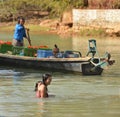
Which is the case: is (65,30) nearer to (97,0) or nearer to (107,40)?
(97,0)

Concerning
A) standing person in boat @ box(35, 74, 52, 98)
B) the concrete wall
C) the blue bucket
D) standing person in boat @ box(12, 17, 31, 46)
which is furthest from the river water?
the concrete wall

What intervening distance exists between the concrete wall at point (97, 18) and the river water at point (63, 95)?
64.5ft

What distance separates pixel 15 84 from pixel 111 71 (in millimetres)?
4437

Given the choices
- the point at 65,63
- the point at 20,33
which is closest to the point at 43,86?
the point at 65,63

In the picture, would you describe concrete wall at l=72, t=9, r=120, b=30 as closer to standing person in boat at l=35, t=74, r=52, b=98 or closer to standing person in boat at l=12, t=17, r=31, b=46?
standing person in boat at l=12, t=17, r=31, b=46

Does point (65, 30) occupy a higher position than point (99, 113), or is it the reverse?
point (65, 30)

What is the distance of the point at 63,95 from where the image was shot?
52.1 feet

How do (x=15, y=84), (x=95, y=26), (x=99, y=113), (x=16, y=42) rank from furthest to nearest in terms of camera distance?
(x=95, y=26)
(x=16, y=42)
(x=15, y=84)
(x=99, y=113)

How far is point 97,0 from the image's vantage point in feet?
152

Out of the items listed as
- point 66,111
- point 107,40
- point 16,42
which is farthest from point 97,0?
point 66,111

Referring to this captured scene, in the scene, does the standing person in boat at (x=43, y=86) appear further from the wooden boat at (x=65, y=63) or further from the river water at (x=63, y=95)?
the wooden boat at (x=65, y=63)

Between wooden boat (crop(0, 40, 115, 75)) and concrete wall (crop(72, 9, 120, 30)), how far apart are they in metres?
19.3

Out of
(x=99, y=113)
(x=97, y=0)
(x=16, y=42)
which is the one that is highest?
(x=97, y=0)

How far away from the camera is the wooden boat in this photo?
64.0ft
